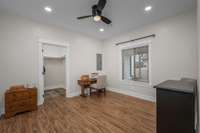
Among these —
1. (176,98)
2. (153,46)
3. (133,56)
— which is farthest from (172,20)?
(176,98)

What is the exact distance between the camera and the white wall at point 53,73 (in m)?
5.40

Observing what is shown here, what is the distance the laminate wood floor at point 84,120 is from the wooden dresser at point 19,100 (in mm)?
157

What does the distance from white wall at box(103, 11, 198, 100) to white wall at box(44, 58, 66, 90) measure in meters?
3.97

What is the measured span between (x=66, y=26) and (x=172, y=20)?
12.1 ft

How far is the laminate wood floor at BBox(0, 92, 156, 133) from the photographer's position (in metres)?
2.04

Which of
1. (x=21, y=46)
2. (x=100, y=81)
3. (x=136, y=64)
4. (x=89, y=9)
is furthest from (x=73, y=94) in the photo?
(x=89, y=9)

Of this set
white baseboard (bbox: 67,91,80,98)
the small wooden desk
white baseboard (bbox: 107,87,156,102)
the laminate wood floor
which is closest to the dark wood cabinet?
the laminate wood floor

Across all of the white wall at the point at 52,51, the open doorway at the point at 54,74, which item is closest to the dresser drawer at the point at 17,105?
the open doorway at the point at 54,74

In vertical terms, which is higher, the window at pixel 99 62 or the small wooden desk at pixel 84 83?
the window at pixel 99 62

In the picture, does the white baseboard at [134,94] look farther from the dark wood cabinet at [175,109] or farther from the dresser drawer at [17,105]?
the dresser drawer at [17,105]

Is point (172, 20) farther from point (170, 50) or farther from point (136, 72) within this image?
point (136, 72)

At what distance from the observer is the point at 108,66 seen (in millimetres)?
5340

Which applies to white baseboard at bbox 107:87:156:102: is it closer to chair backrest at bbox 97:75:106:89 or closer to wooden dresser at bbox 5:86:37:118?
chair backrest at bbox 97:75:106:89

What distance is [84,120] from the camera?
94.9 inches
